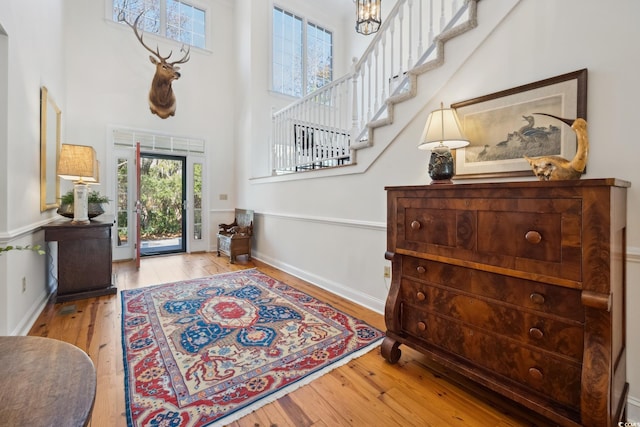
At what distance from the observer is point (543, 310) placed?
1.36 meters

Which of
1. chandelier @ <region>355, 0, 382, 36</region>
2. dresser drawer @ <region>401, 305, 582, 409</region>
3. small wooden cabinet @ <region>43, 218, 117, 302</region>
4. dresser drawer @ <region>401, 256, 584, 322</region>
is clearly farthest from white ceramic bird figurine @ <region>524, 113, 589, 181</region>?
small wooden cabinet @ <region>43, 218, 117, 302</region>

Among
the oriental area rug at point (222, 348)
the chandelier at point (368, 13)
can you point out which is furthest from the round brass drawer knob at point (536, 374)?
the chandelier at point (368, 13)

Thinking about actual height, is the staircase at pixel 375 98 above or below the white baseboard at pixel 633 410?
above

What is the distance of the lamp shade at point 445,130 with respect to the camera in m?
1.89

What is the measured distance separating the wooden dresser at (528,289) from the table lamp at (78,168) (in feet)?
10.9

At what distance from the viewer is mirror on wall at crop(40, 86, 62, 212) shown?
2.90 metres

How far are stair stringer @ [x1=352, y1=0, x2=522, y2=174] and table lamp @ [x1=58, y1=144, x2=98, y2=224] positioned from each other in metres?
2.94

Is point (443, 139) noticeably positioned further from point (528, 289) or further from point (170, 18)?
point (170, 18)

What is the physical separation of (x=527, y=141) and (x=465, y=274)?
95cm

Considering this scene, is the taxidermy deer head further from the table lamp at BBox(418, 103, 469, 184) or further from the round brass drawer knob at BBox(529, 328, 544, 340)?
the round brass drawer knob at BBox(529, 328, 544, 340)

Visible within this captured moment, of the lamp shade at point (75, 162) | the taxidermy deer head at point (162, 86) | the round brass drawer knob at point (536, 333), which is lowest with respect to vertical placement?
the round brass drawer knob at point (536, 333)

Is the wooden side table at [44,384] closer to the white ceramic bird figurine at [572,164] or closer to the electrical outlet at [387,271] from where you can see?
the white ceramic bird figurine at [572,164]

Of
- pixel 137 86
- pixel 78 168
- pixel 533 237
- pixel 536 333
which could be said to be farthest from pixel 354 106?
pixel 137 86

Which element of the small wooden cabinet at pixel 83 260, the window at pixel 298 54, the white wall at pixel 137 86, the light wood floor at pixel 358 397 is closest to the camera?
the light wood floor at pixel 358 397
